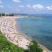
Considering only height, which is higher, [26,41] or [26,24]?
[26,24]

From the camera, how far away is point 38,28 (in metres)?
4.21

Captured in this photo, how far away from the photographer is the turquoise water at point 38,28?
4133 mm

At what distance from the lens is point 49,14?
409cm

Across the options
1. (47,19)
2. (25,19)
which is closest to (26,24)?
(25,19)

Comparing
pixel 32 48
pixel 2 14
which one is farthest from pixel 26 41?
pixel 2 14

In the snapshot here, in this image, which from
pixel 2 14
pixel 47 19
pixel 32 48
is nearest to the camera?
pixel 32 48

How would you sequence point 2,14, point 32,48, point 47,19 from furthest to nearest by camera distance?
point 2,14, point 47,19, point 32,48

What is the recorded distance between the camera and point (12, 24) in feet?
14.3

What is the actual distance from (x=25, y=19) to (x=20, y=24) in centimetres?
13

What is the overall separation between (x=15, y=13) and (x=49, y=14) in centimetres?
62

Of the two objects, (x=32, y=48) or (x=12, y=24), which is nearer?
(x=32, y=48)

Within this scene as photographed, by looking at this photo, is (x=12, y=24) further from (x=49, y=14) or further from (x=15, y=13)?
(x=49, y=14)

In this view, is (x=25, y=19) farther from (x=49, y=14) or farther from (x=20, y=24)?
(x=49, y=14)

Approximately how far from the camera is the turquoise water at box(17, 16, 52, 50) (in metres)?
4.13
